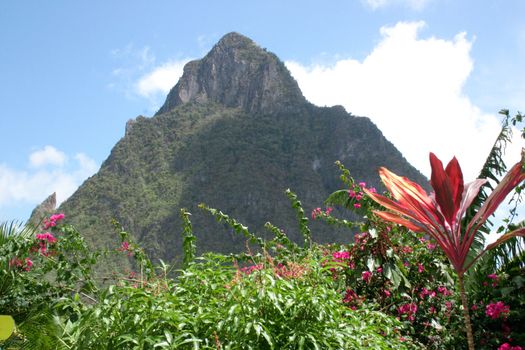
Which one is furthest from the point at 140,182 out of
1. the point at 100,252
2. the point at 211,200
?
the point at 100,252

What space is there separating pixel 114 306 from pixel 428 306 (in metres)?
2.73

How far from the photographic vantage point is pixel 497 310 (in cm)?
406

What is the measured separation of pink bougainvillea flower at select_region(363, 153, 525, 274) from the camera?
1991mm

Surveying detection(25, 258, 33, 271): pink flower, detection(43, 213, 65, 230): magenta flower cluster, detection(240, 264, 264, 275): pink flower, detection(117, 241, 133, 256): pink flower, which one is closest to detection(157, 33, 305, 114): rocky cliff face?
detection(43, 213, 65, 230): magenta flower cluster

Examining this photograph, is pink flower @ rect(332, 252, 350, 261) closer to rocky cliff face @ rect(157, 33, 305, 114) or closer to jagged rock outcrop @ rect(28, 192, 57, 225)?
jagged rock outcrop @ rect(28, 192, 57, 225)

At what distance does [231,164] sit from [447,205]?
238 feet

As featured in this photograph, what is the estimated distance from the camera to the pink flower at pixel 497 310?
4059 millimetres

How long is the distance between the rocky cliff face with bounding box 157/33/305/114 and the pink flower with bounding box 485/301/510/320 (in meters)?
84.9

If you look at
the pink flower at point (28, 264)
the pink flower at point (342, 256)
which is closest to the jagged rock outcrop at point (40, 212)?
the pink flower at point (28, 264)

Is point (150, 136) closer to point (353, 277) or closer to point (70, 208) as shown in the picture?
point (70, 208)

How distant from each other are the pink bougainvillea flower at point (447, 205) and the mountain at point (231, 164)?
161ft

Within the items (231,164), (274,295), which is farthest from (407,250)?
(231,164)

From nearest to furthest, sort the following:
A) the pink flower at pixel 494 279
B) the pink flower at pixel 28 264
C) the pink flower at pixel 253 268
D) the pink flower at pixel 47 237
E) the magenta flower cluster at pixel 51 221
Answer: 1. the pink flower at pixel 253 268
2. the pink flower at pixel 494 279
3. the pink flower at pixel 47 237
4. the pink flower at pixel 28 264
5. the magenta flower cluster at pixel 51 221

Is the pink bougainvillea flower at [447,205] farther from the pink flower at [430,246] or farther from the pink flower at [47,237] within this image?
the pink flower at [47,237]
